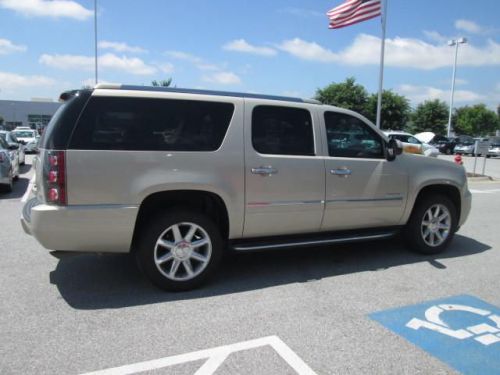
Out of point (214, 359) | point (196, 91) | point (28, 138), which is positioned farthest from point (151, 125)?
point (28, 138)

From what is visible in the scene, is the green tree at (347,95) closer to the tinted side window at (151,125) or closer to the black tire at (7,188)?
the black tire at (7,188)

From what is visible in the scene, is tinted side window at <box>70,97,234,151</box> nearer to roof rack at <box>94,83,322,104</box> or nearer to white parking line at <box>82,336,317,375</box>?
roof rack at <box>94,83,322,104</box>

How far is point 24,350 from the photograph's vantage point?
3102 mm

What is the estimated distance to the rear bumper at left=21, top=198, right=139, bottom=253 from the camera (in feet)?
12.4

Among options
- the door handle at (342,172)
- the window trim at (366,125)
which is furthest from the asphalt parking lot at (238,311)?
the window trim at (366,125)

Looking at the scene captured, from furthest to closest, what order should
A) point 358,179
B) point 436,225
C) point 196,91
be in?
point 436,225
point 358,179
point 196,91

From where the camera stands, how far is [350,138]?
16.9 feet

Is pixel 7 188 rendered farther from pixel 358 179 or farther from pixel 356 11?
pixel 356 11

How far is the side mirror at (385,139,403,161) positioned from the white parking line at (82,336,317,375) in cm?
288

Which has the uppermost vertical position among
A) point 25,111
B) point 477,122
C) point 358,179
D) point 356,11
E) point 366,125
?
point 356,11

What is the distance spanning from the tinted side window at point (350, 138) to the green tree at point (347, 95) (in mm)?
46430

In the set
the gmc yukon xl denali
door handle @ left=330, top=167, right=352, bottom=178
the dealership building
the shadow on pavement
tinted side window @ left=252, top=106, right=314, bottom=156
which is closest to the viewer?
the gmc yukon xl denali

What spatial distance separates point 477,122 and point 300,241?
90.8 metres

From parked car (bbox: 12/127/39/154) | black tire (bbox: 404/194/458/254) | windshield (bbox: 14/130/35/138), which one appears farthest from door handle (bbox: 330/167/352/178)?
windshield (bbox: 14/130/35/138)
